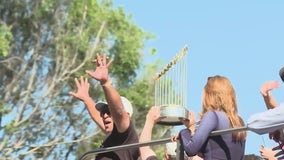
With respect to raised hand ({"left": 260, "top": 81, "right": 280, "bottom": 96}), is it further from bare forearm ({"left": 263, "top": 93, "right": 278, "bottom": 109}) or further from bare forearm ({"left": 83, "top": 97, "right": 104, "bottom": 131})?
bare forearm ({"left": 83, "top": 97, "right": 104, "bottom": 131})

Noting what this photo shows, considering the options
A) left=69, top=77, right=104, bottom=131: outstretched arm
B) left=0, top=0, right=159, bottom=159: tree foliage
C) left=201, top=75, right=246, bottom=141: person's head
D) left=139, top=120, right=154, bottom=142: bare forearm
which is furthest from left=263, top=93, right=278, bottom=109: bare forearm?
left=0, top=0, right=159, bottom=159: tree foliage

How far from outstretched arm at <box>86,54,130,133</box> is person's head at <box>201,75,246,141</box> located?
582 mm

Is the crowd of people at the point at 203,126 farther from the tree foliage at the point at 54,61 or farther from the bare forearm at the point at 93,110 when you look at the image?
the tree foliage at the point at 54,61

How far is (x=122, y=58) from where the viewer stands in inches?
1035

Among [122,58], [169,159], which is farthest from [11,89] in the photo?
[169,159]

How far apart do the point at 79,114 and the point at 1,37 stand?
4.89 metres

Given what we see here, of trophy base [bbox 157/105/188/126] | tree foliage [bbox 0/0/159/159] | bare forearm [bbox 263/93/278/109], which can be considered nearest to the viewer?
bare forearm [bbox 263/93/278/109]

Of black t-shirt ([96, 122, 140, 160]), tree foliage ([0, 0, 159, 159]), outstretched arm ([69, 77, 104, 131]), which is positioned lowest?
black t-shirt ([96, 122, 140, 160])

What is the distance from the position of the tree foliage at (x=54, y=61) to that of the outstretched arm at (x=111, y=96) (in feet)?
61.0

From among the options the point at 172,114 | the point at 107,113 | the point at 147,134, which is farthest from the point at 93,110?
the point at 147,134

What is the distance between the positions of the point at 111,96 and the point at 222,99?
2.52 feet

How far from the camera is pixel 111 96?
5.96m

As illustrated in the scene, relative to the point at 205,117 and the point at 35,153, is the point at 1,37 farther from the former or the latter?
the point at 205,117

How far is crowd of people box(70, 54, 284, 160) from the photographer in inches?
221
